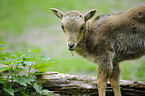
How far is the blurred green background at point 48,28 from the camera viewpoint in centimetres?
1159

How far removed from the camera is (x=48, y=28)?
66.8ft

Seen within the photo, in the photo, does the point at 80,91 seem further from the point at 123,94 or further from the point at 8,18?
the point at 8,18

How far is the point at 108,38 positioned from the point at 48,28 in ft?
49.2

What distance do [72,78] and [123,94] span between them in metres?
1.64

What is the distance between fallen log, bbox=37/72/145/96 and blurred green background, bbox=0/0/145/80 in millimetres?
3320

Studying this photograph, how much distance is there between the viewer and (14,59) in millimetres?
4902

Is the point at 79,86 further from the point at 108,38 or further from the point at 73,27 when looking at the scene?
the point at 73,27

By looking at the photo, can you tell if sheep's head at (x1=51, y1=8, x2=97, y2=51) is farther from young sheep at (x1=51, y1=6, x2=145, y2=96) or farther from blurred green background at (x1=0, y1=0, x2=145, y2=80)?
blurred green background at (x1=0, y1=0, x2=145, y2=80)

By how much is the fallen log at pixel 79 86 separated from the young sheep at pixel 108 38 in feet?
1.16

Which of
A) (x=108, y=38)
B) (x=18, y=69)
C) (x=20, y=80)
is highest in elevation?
(x=108, y=38)

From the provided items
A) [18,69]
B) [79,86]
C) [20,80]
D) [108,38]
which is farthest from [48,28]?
[20,80]

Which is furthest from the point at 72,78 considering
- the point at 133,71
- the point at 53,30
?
the point at 53,30

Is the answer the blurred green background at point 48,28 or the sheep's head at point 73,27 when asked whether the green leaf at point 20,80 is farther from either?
the blurred green background at point 48,28

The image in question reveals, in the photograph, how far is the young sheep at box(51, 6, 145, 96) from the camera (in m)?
5.73
